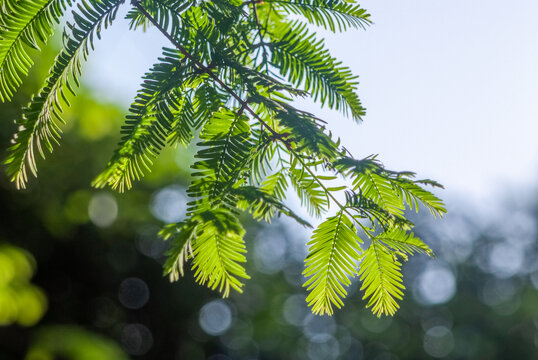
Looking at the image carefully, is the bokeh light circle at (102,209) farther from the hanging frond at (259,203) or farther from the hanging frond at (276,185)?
the hanging frond at (259,203)

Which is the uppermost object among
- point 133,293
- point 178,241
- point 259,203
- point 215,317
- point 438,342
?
point 438,342

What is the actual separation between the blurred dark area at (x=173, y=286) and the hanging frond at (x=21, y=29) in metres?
2.74

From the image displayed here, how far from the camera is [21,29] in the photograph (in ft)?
2.76

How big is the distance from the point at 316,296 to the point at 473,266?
24808 mm

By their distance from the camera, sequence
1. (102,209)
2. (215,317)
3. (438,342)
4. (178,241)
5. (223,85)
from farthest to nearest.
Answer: (438,342)
(215,317)
(102,209)
(223,85)
(178,241)

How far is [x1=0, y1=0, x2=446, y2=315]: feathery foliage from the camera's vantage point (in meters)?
0.74

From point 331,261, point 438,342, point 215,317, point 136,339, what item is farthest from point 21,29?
point 438,342

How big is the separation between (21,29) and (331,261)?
699mm

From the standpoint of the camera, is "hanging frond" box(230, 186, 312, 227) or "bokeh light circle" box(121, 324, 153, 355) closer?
"hanging frond" box(230, 186, 312, 227)

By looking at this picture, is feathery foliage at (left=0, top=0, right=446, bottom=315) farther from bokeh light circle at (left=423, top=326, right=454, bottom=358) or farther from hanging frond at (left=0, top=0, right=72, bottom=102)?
bokeh light circle at (left=423, top=326, right=454, bottom=358)

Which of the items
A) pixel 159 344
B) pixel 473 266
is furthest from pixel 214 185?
pixel 473 266

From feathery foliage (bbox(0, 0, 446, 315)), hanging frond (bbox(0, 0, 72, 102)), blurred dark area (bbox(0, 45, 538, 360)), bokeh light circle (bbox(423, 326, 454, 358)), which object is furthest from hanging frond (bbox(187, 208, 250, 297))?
bokeh light circle (bbox(423, 326, 454, 358))

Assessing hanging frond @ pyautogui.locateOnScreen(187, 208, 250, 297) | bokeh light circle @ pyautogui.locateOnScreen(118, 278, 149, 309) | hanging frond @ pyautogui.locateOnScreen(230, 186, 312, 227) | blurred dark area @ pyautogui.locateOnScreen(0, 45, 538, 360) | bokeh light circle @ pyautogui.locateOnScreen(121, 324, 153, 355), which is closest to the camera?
hanging frond @ pyautogui.locateOnScreen(230, 186, 312, 227)

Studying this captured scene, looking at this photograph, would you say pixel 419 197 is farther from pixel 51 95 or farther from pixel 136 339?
pixel 136 339
